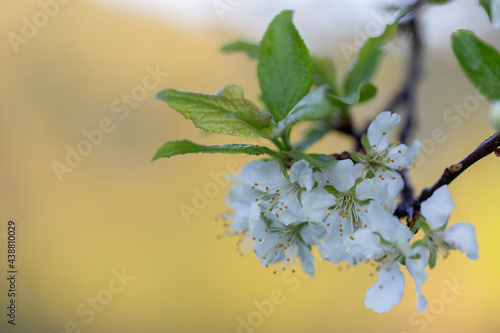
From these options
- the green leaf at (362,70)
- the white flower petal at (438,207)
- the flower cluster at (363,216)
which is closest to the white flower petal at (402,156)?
the flower cluster at (363,216)

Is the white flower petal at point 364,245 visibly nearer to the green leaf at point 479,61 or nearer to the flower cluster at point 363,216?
the flower cluster at point 363,216

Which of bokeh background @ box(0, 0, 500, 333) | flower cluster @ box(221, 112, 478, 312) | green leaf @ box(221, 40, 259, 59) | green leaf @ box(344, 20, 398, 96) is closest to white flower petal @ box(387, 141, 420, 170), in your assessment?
flower cluster @ box(221, 112, 478, 312)

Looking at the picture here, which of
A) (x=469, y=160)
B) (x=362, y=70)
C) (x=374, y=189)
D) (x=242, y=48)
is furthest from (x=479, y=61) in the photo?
(x=242, y=48)

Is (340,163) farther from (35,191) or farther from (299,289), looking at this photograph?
(35,191)

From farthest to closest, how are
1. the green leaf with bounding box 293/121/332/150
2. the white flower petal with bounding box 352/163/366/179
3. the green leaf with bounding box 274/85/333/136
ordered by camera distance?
the green leaf with bounding box 293/121/332/150
the white flower petal with bounding box 352/163/366/179
the green leaf with bounding box 274/85/333/136

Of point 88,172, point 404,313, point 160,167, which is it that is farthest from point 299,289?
point 88,172

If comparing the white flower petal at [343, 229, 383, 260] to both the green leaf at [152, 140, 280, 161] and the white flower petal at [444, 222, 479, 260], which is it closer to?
the white flower petal at [444, 222, 479, 260]

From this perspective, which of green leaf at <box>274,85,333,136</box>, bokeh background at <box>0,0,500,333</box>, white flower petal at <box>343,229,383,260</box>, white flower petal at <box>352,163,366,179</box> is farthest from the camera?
bokeh background at <box>0,0,500,333</box>
